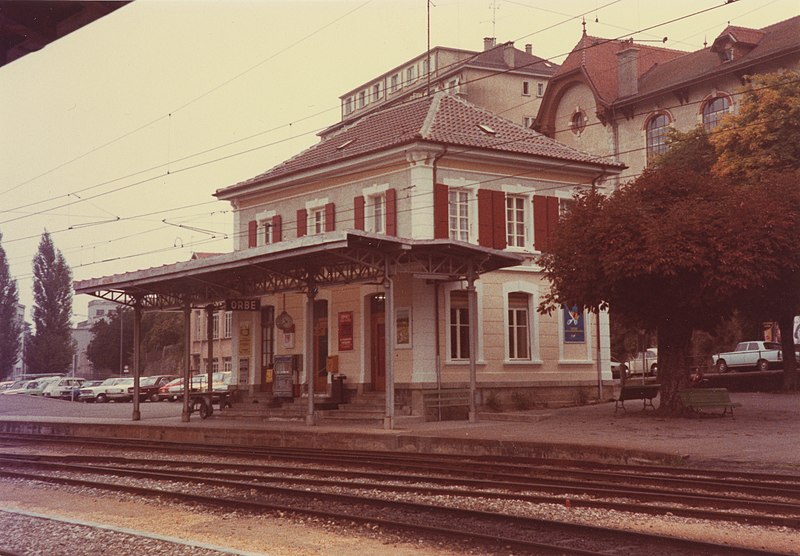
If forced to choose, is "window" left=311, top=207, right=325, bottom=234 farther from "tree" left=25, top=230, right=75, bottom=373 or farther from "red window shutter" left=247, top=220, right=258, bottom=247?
"tree" left=25, top=230, right=75, bottom=373

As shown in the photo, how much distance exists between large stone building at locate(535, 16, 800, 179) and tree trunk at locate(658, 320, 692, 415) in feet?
82.7

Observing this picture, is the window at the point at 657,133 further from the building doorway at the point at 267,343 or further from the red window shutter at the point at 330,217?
the building doorway at the point at 267,343

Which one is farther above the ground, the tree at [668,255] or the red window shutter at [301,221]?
the red window shutter at [301,221]

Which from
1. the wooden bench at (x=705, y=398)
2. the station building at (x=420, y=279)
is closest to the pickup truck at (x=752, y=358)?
the station building at (x=420, y=279)

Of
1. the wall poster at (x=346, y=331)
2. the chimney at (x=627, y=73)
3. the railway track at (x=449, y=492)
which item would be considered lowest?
the railway track at (x=449, y=492)

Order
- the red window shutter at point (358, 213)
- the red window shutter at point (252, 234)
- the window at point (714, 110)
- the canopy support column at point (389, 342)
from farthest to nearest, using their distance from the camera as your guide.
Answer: the window at point (714, 110), the red window shutter at point (252, 234), the red window shutter at point (358, 213), the canopy support column at point (389, 342)

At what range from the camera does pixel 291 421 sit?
2738cm

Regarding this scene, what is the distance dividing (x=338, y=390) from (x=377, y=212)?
214 inches

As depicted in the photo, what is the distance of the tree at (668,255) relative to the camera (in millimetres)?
21016

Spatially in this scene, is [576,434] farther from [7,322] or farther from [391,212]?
[7,322]

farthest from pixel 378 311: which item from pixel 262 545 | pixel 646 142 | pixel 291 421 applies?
pixel 646 142

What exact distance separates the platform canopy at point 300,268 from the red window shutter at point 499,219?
337 centimetres

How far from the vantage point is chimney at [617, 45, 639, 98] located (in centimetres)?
5591

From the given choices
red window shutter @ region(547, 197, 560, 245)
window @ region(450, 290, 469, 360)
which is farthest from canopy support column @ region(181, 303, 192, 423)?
red window shutter @ region(547, 197, 560, 245)
